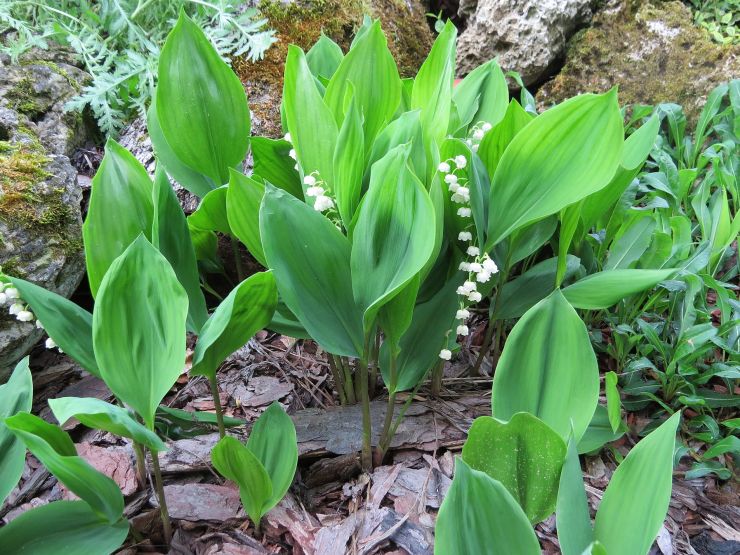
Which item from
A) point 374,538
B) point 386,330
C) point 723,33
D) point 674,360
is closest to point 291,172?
point 386,330

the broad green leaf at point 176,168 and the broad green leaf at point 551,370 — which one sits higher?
the broad green leaf at point 176,168

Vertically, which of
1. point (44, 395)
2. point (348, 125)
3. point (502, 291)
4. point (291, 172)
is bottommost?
point (44, 395)

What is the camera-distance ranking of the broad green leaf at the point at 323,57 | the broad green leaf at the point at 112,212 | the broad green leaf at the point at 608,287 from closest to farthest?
the broad green leaf at the point at 112,212 → the broad green leaf at the point at 608,287 → the broad green leaf at the point at 323,57

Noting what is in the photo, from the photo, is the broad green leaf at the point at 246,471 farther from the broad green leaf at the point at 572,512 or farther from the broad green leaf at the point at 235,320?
the broad green leaf at the point at 572,512

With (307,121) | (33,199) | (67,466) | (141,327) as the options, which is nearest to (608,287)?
(307,121)

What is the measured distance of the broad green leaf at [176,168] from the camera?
153 centimetres

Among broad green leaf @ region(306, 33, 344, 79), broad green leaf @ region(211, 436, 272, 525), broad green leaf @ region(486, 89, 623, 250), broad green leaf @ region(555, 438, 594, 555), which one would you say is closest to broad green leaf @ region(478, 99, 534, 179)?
broad green leaf @ region(486, 89, 623, 250)

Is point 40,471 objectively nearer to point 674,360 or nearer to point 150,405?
point 150,405

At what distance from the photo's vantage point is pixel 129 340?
38.2 inches

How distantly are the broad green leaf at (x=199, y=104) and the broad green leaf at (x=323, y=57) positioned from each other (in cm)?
36

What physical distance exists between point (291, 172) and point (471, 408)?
2.57 ft

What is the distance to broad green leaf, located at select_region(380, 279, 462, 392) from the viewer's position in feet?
4.22

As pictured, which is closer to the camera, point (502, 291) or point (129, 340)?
point (129, 340)

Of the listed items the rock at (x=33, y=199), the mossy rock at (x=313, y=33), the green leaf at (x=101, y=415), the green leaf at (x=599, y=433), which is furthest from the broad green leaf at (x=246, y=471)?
the mossy rock at (x=313, y=33)
